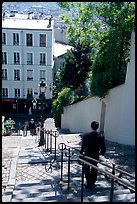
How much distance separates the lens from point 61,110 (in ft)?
61.8

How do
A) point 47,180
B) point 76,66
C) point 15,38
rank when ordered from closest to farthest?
1. point 47,180
2. point 76,66
3. point 15,38

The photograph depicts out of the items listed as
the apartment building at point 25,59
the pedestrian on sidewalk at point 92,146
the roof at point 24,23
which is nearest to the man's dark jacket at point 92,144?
the pedestrian on sidewalk at point 92,146

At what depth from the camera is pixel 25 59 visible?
31.8 m

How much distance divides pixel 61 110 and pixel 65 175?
1241cm

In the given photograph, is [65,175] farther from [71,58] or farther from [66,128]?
[71,58]

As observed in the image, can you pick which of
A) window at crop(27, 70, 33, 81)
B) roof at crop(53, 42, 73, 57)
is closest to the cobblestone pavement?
window at crop(27, 70, 33, 81)

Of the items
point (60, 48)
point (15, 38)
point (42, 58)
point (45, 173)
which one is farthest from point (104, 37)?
point (60, 48)

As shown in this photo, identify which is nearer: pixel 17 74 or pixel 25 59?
pixel 25 59

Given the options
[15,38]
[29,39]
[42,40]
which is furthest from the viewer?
[42,40]

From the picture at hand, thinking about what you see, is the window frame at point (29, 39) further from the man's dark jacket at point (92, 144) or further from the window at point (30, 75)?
the man's dark jacket at point (92, 144)

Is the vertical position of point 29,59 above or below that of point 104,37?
above

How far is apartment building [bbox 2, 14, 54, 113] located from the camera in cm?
3027

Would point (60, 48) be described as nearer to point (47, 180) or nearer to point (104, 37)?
point (104, 37)

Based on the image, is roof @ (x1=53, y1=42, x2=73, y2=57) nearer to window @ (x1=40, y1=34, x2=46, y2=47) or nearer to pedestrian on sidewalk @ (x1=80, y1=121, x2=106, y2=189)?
window @ (x1=40, y1=34, x2=46, y2=47)
